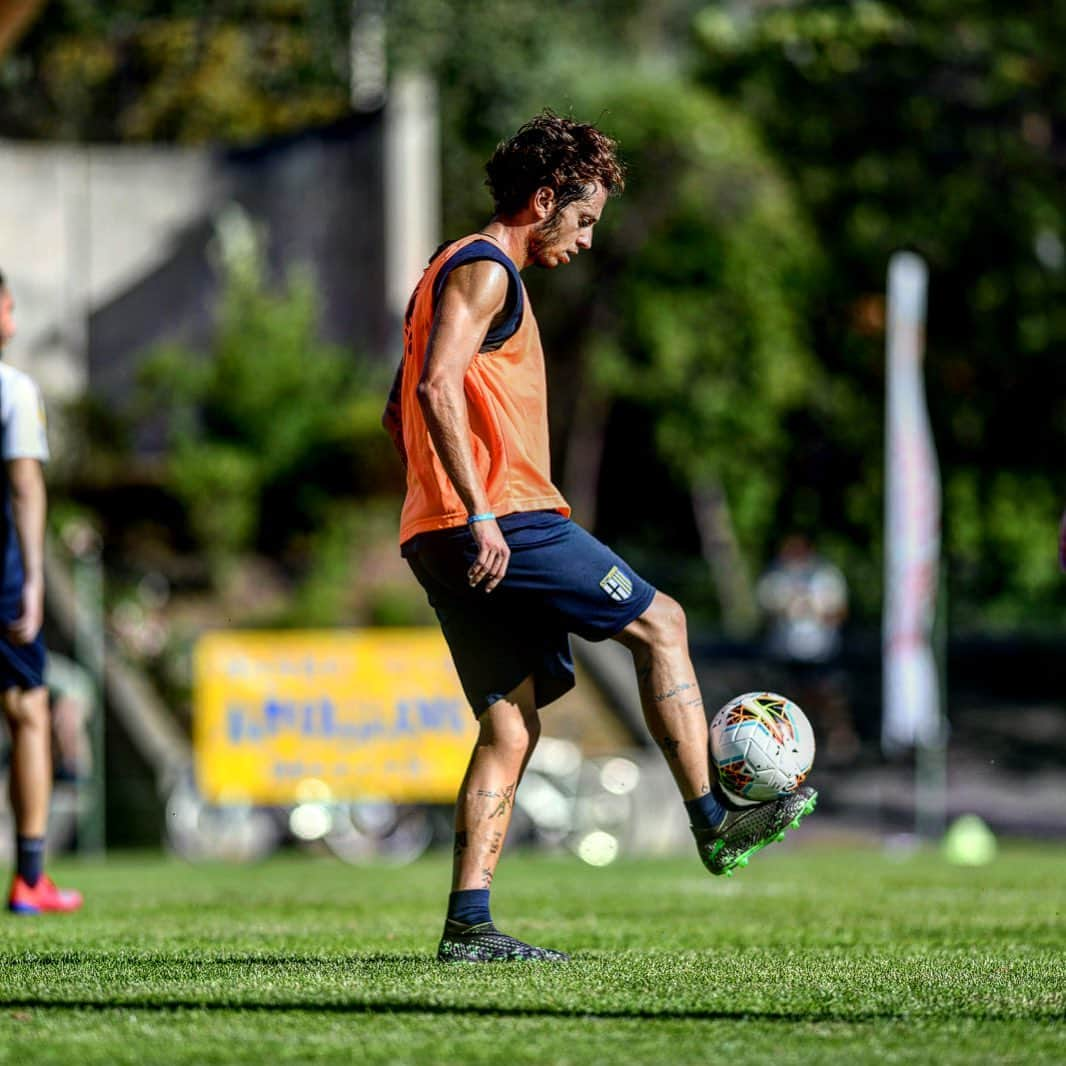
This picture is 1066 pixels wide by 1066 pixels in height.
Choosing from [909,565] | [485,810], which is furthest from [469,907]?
[909,565]

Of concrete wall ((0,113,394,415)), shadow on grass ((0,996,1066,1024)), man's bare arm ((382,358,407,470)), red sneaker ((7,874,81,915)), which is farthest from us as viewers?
concrete wall ((0,113,394,415))

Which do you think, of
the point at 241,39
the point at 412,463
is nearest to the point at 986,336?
the point at 241,39

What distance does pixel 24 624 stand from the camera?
7.64m

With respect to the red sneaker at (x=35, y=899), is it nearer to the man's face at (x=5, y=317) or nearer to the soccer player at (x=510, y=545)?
the man's face at (x=5, y=317)

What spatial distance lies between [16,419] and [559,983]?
10.9 ft

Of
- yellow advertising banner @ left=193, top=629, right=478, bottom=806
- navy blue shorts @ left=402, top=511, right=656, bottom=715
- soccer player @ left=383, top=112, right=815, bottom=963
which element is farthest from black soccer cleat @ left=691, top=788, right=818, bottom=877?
yellow advertising banner @ left=193, top=629, right=478, bottom=806

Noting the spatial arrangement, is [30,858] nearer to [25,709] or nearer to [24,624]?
[25,709]

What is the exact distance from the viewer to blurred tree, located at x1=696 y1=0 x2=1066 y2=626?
26.8 meters

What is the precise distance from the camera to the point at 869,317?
129 feet

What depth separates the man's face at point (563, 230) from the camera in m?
5.93

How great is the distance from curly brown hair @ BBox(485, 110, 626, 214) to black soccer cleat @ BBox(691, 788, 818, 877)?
1.65 m

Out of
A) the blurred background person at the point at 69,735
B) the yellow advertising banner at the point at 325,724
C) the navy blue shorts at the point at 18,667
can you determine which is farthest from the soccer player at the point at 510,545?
the blurred background person at the point at 69,735

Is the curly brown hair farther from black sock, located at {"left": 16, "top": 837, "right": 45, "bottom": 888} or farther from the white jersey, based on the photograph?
black sock, located at {"left": 16, "top": 837, "right": 45, "bottom": 888}

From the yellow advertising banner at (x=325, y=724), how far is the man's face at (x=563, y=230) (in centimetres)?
1129
